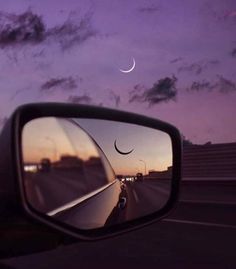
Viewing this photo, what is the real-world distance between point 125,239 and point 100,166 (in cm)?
788

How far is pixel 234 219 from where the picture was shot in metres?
14.2

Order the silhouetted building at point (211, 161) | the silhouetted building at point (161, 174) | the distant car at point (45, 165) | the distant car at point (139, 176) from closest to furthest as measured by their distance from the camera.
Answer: the distant car at point (45, 165), the distant car at point (139, 176), the silhouetted building at point (161, 174), the silhouetted building at point (211, 161)

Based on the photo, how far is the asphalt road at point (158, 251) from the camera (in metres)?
8.03

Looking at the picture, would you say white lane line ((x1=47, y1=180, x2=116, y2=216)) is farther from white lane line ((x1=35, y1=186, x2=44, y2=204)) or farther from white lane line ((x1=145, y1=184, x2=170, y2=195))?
white lane line ((x1=145, y1=184, x2=170, y2=195))

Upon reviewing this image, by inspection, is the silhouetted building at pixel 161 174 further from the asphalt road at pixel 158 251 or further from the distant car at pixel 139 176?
the asphalt road at pixel 158 251

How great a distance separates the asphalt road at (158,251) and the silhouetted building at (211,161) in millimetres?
33721

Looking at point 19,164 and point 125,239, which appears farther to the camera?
point 125,239

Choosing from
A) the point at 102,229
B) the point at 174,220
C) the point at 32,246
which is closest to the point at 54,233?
the point at 32,246

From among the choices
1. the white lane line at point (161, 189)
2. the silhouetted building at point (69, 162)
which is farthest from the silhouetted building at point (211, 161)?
the silhouetted building at point (69, 162)

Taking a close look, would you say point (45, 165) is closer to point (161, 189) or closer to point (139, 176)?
point (139, 176)

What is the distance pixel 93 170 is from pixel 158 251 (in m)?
6.87

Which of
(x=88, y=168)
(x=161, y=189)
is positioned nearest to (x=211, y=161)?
(x=161, y=189)

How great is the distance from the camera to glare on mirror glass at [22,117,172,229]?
2.20 meters

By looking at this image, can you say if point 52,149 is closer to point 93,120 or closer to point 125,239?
point 93,120
